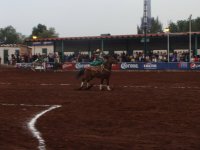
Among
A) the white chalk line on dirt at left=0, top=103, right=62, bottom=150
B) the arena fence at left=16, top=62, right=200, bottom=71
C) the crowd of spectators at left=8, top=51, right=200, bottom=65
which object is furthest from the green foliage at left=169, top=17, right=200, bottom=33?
the white chalk line on dirt at left=0, top=103, right=62, bottom=150

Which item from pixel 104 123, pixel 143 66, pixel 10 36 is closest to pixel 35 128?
pixel 104 123

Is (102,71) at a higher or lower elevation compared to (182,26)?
lower

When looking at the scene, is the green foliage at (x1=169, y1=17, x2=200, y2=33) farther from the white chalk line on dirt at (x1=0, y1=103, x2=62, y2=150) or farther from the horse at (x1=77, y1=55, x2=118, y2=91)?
the white chalk line on dirt at (x1=0, y1=103, x2=62, y2=150)

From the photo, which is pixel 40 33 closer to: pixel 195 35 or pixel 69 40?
pixel 69 40

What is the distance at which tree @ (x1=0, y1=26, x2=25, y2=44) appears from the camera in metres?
144

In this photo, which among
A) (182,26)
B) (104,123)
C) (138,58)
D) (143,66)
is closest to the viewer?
(104,123)

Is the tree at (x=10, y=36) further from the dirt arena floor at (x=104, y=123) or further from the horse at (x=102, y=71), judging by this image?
the dirt arena floor at (x=104, y=123)

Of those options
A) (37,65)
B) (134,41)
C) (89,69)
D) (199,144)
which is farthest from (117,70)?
(199,144)

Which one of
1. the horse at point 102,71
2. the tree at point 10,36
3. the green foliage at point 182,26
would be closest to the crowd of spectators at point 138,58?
the horse at point 102,71

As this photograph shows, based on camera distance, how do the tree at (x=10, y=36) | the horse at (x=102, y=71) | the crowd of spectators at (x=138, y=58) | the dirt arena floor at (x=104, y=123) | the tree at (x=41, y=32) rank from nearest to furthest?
the dirt arena floor at (x=104, y=123) → the horse at (x=102, y=71) → the crowd of spectators at (x=138, y=58) → the tree at (x=41, y=32) → the tree at (x=10, y=36)

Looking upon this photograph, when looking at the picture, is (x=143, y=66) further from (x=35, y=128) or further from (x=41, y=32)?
(x=41, y=32)

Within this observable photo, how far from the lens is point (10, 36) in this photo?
148000mm

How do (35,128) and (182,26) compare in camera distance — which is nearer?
(35,128)

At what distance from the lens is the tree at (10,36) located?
143875 mm
